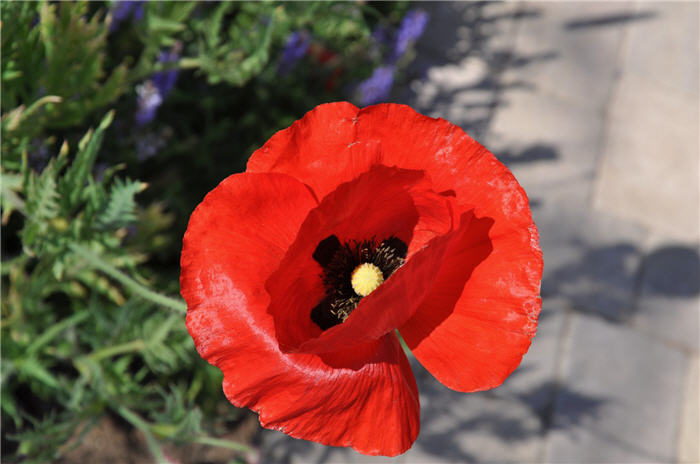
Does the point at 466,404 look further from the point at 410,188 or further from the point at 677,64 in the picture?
the point at 677,64

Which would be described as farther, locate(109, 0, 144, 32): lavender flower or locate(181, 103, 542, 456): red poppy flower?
locate(109, 0, 144, 32): lavender flower

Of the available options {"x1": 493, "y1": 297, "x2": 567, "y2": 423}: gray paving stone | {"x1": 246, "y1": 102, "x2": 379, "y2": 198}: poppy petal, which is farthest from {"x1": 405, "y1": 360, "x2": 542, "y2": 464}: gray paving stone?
{"x1": 246, "y1": 102, "x2": 379, "y2": 198}: poppy petal

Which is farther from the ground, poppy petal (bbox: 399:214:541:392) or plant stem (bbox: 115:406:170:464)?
poppy petal (bbox: 399:214:541:392)

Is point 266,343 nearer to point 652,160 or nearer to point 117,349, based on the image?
point 117,349

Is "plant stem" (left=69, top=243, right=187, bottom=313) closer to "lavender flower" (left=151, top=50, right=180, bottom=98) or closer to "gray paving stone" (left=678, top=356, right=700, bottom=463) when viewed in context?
"lavender flower" (left=151, top=50, right=180, bottom=98)

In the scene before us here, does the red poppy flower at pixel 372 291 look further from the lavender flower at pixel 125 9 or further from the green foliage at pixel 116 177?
the lavender flower at pixel 125 9

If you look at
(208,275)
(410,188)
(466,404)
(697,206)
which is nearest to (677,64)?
(697,206)

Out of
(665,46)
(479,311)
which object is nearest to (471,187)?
(479,311)
